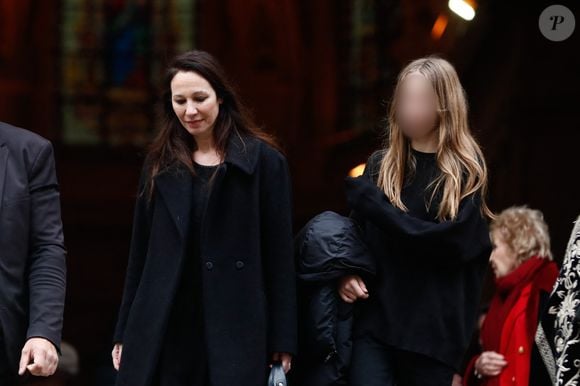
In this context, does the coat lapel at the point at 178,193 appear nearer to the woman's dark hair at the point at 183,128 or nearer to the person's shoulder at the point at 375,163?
the woman's dark hair at the point at 183,128

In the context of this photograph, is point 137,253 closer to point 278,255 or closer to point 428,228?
point 278,255

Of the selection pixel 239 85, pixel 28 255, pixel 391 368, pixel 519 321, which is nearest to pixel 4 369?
pixel 28 255

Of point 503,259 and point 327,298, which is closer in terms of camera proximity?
point 327,298

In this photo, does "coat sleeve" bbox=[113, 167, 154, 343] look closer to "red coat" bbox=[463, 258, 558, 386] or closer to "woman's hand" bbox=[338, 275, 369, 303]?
"woman's hand" bbox=[338, 275, 369, 303]

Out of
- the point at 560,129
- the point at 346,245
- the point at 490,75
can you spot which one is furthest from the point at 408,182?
the point at 490,75

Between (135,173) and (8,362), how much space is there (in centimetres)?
1229

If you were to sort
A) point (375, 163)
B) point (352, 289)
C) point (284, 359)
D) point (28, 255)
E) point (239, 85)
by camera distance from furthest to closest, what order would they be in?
point (239, 85)
point (375, 163)
point (352, 289)
point (284, 359)
point (28, 255)

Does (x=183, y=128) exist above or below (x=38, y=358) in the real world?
above

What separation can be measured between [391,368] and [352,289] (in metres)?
0.39

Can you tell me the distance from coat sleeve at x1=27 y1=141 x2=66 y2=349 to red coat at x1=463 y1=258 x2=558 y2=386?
2.58 m

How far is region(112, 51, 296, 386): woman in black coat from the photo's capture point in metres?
5.91

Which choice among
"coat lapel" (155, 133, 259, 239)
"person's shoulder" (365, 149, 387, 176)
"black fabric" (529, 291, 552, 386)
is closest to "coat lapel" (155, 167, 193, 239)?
"coat lapel" (155, 133, 259, 239)

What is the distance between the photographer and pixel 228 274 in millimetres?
5934

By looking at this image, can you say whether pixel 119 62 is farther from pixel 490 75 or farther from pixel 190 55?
pixel 190 55
